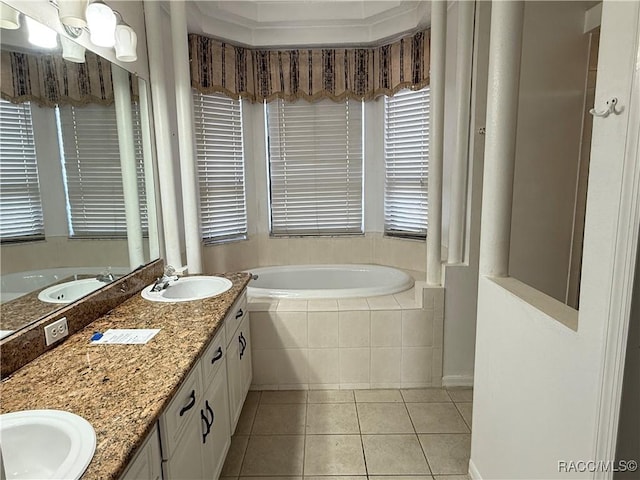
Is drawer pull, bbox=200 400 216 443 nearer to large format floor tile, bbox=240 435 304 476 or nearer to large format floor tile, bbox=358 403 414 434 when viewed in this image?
large format floor tile, bbox=240 435 304 476

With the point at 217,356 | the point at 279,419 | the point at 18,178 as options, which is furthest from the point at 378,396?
the point at 18,178

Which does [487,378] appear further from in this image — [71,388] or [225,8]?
[225,8]

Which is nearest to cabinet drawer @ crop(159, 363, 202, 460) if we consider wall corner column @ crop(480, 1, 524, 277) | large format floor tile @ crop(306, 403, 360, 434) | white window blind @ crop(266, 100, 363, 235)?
large format floor tile @ crop(306, 403, 360, 434)

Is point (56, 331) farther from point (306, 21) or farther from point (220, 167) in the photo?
point (306, 21)

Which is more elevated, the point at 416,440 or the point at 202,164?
the point at 202,164

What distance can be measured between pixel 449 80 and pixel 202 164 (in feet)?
6.88

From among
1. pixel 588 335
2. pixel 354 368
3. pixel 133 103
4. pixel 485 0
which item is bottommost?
pixel 354 368

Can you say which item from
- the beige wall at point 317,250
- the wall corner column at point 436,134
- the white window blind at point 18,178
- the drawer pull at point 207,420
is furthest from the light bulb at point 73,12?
the beige wall at point 317,250

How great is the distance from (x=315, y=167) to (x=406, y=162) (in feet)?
2.87

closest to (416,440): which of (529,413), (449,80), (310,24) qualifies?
(529,413)

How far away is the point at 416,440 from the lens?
6.61 feet

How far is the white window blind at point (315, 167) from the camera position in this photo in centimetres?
347

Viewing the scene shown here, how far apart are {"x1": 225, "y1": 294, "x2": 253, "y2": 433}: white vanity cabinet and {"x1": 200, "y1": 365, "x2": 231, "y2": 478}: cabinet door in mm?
105

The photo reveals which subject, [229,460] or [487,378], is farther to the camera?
[229,460]
